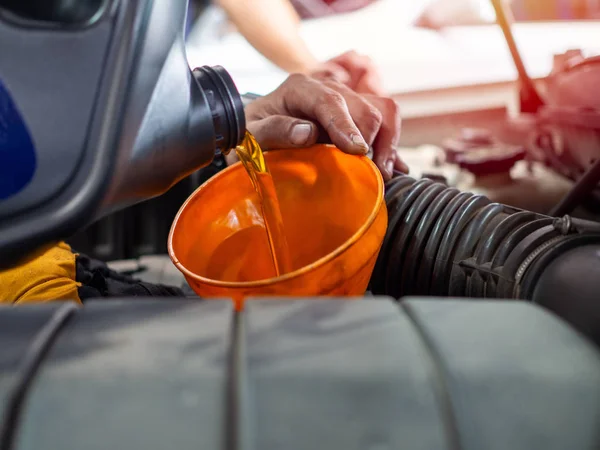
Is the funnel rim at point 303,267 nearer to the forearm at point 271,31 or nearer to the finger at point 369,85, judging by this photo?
the finger at point 369,85

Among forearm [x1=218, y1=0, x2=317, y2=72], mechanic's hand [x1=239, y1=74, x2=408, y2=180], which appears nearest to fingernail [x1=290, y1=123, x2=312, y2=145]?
mechanic's hand [x1=239, y1=74, x2=408, y2=180]

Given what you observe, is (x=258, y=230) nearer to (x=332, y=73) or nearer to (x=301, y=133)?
(x=301, y=133)

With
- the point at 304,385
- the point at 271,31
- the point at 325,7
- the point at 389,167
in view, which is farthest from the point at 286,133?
the point at 325,7

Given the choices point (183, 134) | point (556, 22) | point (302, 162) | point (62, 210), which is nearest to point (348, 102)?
point (302, 162)

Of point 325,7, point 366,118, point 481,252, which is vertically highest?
point 325,7

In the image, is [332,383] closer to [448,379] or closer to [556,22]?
[448,379]

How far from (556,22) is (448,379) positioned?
1879 mm

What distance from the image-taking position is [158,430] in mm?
254

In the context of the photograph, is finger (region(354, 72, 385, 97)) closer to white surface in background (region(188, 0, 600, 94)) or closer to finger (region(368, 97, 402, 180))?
finger (region(368, 97, 402, 180))

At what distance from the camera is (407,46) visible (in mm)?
1976

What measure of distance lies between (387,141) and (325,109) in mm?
133

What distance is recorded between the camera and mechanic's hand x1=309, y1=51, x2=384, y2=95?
0.94 m

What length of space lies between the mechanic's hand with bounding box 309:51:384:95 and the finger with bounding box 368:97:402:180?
171mm

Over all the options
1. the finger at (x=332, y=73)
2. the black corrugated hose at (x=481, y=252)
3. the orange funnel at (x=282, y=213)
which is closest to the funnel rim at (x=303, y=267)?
the orange funnel at (x=282, y=213)
